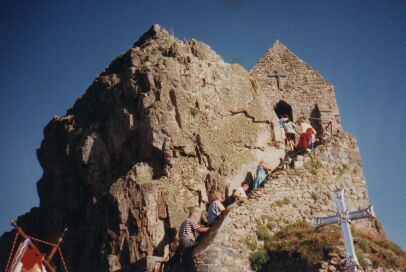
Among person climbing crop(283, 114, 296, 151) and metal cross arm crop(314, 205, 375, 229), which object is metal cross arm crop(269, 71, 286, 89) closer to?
person climbing crop(283, 114, 296, 151)

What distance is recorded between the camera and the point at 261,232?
14922mm

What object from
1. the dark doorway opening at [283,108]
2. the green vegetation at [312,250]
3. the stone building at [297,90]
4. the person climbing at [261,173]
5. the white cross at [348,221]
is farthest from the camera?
the dark doorway opening at [283,108]

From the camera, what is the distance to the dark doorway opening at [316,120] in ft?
88.7

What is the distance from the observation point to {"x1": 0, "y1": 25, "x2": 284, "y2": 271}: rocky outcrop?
17.0m

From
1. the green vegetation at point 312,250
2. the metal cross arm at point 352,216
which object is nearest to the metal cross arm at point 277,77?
the green vegetation at point 312,250

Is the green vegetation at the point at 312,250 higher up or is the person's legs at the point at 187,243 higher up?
the person's legs at the point at 187,243

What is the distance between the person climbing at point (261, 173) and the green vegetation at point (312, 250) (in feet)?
9.77

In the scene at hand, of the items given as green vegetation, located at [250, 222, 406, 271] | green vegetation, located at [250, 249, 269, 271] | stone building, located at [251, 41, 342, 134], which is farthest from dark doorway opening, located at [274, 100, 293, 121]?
green vegetation, located at [250, 249, 269, 271]

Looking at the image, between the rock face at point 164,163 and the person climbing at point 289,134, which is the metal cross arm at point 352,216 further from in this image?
the person climbing at point 289,134

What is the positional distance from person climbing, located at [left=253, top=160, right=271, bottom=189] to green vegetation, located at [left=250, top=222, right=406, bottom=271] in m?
2.98

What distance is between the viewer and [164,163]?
1830cm

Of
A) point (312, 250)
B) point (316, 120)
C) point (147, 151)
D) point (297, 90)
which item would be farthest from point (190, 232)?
point (297, 90)

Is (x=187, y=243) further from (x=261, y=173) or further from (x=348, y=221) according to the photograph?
A: (x=348, y=221)

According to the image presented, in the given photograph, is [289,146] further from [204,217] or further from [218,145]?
[204,217]
